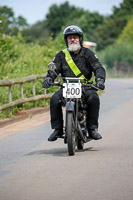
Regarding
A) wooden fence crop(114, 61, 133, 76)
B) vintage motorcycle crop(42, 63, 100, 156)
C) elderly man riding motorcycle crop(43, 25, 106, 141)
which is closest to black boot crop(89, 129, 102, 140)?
elderly man riding motorcycle crop(43, 25, 106, 141)

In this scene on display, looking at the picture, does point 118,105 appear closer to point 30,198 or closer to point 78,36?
point 78,36

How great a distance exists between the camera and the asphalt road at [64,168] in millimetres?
6305

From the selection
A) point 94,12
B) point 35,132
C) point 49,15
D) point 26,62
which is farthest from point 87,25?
point 35,132

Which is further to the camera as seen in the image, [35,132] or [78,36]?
[35,132]

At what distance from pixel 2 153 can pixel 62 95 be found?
136 cm

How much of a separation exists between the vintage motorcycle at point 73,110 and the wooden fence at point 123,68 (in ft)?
177

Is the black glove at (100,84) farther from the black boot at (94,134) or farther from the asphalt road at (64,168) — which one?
the asphalt road at (64,168)

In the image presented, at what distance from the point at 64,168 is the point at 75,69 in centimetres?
202

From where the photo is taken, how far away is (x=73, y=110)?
862cm

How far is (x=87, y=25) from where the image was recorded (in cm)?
11944

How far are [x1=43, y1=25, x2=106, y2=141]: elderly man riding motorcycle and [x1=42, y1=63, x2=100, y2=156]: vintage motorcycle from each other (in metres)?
0.11

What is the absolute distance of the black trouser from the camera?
9.18 m

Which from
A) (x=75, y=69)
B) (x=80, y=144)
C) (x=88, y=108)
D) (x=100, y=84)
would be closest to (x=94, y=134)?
(x=80, y=144)

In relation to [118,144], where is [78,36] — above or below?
above
